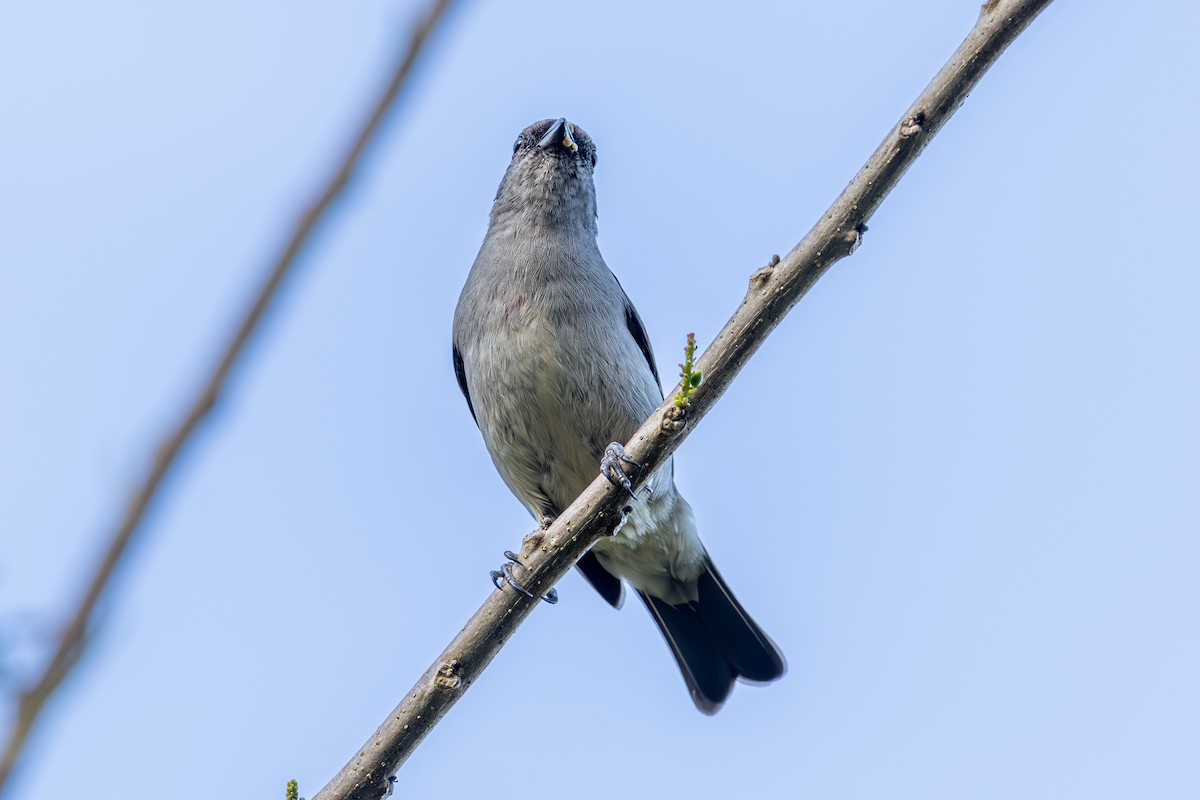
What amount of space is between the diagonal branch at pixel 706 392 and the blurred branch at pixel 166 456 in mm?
3056

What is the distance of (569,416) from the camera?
6656 mm

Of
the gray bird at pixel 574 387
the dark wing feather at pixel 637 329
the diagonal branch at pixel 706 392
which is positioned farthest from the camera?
the dark wing feather at pixel 637 329

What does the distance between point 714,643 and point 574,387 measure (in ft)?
7.17

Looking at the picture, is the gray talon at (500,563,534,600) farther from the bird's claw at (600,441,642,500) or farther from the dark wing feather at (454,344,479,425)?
the dark wing feather at (454,344,479,425)

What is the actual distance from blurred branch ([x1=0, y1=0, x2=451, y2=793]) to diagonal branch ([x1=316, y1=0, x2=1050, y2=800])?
3.06 meters

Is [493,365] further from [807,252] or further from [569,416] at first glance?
[807,252]

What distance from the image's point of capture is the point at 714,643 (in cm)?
779

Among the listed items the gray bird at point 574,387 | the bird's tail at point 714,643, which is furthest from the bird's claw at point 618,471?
the bird's tail at point 714,643

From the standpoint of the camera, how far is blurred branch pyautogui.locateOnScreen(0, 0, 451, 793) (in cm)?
115

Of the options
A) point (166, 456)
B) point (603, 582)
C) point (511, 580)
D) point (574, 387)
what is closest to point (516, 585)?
point (511, 580)

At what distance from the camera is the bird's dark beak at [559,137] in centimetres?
775

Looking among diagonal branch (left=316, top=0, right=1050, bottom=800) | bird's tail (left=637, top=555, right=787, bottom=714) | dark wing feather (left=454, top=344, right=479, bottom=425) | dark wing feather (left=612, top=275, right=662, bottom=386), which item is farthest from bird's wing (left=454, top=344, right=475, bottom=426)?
diagonal branch (left=316, top=0, right=1050, bottom=800)

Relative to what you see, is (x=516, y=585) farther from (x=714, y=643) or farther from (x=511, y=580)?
(x=714, y=643)

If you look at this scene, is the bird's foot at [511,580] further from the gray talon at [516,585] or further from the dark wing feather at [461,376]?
the dark wing feather at [461,376]
